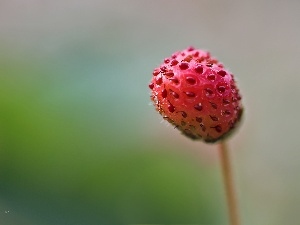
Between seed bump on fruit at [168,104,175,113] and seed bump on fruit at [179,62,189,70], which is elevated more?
seed bump on fruit at [179,62,189,70]

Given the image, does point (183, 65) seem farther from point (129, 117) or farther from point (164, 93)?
point (129, 117)

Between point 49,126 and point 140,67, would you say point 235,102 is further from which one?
point 140,67

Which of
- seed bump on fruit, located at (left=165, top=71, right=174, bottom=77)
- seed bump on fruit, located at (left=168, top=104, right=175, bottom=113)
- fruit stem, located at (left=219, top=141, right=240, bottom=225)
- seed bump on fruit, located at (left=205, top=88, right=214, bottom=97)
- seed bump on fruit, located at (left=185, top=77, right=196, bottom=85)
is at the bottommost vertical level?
fruit stem, located at (left=219, top=141, right=240, bottom=225)

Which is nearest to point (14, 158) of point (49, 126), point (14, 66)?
point (49, 126)

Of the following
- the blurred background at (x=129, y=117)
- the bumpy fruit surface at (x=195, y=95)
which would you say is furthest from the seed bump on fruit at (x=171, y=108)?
the blurred background at (x=129, y=117)

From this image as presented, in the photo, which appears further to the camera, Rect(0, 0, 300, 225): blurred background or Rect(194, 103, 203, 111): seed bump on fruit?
Rect(0, 0, 300, 225): blurred background

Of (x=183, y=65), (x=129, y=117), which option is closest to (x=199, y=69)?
(x=183, y=65)

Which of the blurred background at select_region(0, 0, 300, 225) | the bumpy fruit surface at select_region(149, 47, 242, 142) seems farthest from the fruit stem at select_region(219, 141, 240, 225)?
the blurred background at select_region(0, 0, 300, 225)

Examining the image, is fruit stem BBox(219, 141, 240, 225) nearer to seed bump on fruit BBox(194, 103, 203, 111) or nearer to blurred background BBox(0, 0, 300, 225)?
seed bump on fruit BBox(194, 103, 203, 111)

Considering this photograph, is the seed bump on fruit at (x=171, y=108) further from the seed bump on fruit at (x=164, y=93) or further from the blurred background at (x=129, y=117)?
the blurred background at (x=129, y=117)
